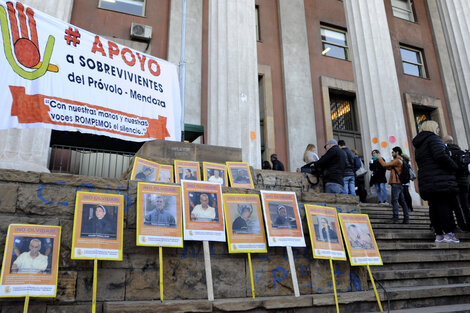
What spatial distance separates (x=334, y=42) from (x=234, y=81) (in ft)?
30.6

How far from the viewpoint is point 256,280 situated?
4250mm

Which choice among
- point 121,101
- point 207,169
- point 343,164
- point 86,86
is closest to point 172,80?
point 121,101

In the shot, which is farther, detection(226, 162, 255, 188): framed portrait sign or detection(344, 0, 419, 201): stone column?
detection(344, 0, 419, 201): stone column

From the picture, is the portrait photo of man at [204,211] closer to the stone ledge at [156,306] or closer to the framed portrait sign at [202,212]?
the framed portrait sign at [202,212]

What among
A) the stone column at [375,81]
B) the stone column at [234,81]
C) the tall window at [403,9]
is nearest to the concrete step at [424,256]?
the stone column at [234,81]

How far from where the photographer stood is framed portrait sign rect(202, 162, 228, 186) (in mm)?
5785

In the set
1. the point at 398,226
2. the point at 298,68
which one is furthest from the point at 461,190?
the point at 298,68

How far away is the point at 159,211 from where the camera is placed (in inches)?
161

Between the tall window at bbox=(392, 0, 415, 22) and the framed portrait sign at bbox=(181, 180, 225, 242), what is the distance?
19284mm

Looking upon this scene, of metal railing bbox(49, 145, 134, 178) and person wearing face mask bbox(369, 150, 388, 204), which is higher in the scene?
metal railing bbox(49, 145, 134, 178)

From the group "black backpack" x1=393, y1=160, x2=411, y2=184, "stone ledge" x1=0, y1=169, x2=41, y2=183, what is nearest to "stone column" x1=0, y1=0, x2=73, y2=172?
"stone ledge" x1=0, y1=169, x2=41, y2=183

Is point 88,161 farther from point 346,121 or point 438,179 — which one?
point 346,121

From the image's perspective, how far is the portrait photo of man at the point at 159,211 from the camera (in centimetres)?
400

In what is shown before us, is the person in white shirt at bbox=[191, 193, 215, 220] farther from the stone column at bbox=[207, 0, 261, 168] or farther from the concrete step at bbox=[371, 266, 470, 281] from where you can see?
the stone column at bbox=[207, 0, 261, 168]
